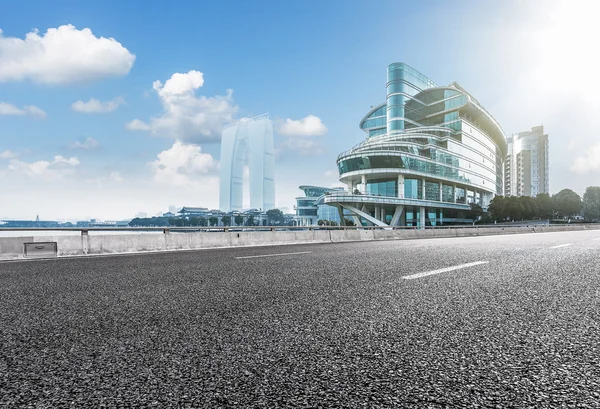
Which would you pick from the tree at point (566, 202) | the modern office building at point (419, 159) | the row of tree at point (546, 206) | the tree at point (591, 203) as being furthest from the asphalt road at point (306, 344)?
the tree at point (591, 203)

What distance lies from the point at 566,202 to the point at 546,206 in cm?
797

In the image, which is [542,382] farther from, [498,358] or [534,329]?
[534,329]

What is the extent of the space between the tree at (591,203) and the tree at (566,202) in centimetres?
1140

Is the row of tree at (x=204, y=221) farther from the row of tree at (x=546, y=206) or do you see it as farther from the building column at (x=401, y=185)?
the row of tree at (x=546, y=206)

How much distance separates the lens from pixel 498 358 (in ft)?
7.66

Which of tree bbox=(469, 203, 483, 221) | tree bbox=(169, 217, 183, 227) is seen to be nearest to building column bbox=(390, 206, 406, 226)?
tree bbox=(469, 203, 483, 221)

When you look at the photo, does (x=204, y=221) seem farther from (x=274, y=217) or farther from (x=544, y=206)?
(x=544, y=206)

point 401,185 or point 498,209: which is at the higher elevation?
point 401,185

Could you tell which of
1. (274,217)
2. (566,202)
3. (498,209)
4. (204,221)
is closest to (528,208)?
(498,209)

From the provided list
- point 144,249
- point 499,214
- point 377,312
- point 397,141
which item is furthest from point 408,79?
point 377,312

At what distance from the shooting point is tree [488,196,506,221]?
3469 inches

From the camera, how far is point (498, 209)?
8875cm

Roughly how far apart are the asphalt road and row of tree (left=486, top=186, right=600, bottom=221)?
9419cm

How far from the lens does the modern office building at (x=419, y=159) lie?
7688 centimetres
